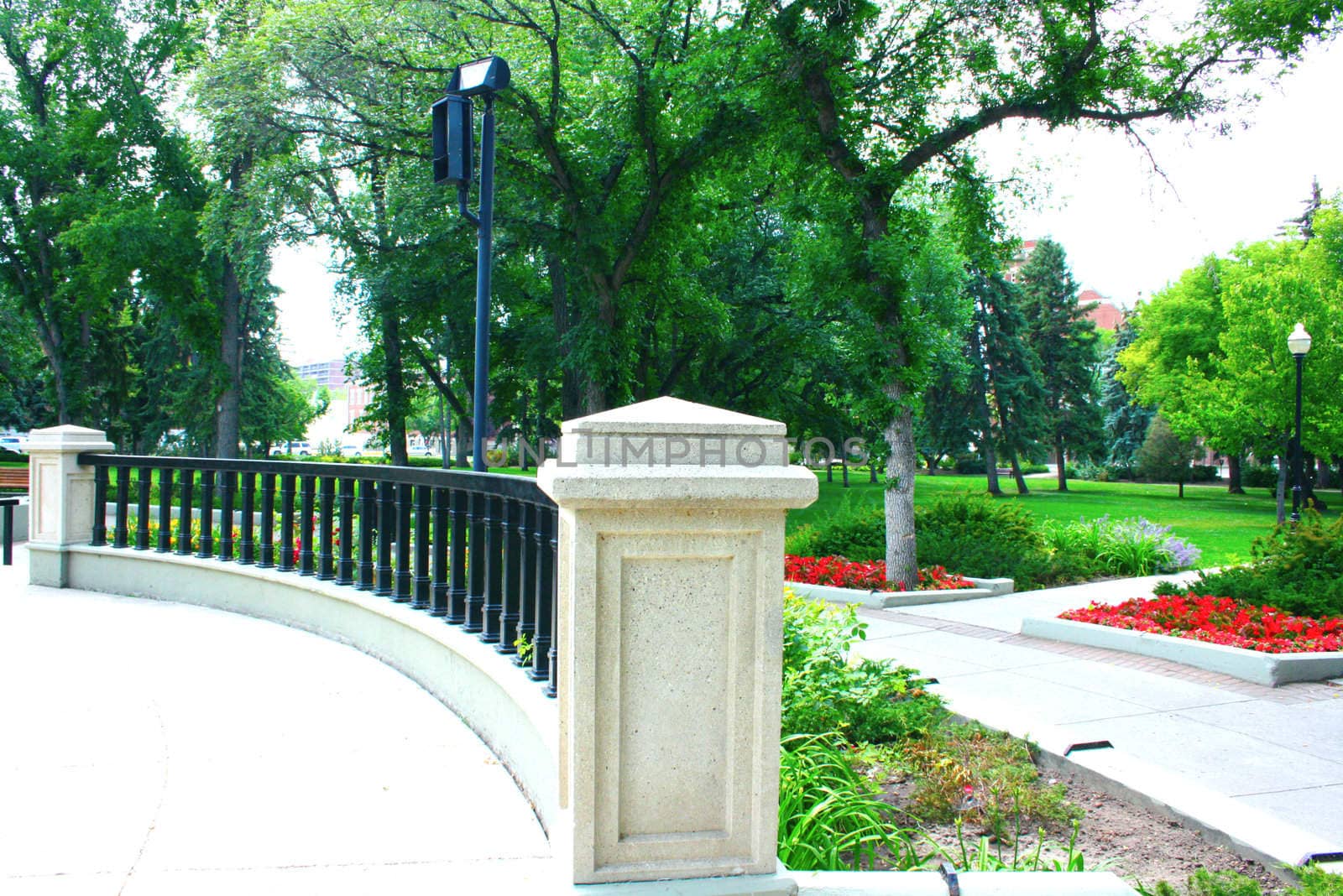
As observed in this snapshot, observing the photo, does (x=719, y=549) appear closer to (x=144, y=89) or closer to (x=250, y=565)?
(x=250, y=565)

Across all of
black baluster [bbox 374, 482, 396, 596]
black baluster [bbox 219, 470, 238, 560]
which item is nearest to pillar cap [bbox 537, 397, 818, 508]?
black baluster [bbox 374, 482, 396, 596]

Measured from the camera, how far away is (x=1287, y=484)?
44875 mm

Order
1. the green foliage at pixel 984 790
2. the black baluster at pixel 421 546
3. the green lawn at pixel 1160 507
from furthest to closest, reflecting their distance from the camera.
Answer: the green lawn at pixel 1160 507, the black baluster at pixel 421 546, the green foliage at pixel 984 790

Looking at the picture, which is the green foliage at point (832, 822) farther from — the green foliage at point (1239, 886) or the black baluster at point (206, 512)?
the black baluster at point (206, 512)

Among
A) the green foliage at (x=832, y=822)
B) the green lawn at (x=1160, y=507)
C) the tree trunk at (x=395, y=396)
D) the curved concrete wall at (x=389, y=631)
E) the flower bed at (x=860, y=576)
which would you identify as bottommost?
the green lawn at (x=1160, y=507)

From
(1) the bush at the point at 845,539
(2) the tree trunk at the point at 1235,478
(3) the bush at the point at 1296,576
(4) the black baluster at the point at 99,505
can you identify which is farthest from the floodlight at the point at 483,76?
(2) the tree trunk at the point at 1235,478

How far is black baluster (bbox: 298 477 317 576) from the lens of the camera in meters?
6.93

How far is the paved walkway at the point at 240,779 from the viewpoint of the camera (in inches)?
130

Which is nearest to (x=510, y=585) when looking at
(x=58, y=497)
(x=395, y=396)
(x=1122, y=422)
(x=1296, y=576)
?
(x=58, y=497)

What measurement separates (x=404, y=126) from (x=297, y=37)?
101 inches

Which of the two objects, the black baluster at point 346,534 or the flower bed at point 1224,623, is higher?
the black baluster at point 346,534

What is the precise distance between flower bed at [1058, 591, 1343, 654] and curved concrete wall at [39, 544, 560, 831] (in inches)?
229

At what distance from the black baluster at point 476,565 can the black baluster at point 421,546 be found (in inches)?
26.5

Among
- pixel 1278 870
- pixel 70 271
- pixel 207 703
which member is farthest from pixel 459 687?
pixel 70 271
